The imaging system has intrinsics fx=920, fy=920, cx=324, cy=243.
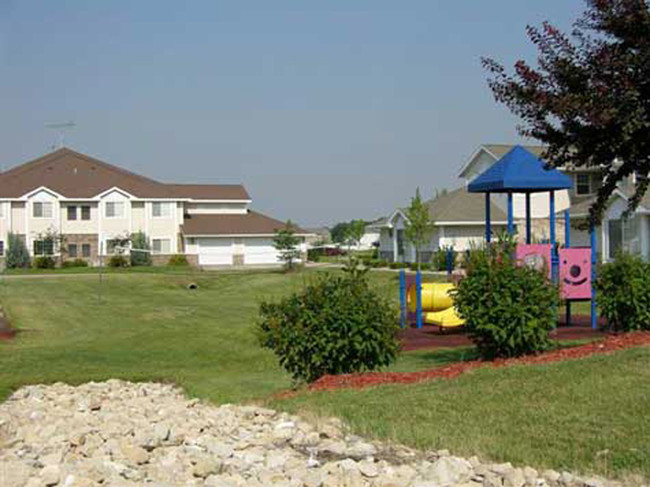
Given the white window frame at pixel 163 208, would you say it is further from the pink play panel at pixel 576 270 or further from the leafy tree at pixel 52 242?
the pink play panel at pixel 576 270

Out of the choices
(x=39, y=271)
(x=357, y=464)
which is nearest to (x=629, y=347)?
(x=357, y=464)

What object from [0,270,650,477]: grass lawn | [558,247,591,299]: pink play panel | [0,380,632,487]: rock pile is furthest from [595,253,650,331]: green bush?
[0,380,632,487]: rock pile

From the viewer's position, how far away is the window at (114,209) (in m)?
64.8

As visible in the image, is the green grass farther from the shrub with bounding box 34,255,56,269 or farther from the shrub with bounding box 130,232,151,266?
the shrub with bounding box 130,232,151,266

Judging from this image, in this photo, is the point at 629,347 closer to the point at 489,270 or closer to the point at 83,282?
the point at 489,270

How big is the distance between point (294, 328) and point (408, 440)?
4.18m

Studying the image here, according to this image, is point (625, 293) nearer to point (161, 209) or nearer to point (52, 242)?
point (52, 242)

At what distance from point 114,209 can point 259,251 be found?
10665 millimetres

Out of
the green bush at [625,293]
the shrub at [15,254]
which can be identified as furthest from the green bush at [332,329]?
the shrub at [15,254]

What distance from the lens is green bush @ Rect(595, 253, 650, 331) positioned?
16016mm

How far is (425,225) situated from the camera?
50812 mm

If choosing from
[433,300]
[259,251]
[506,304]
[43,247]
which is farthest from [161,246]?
[506,304]

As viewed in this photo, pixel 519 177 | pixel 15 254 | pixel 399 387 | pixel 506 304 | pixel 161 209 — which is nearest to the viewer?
pixel 399 387

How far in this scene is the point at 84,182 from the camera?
221ft
